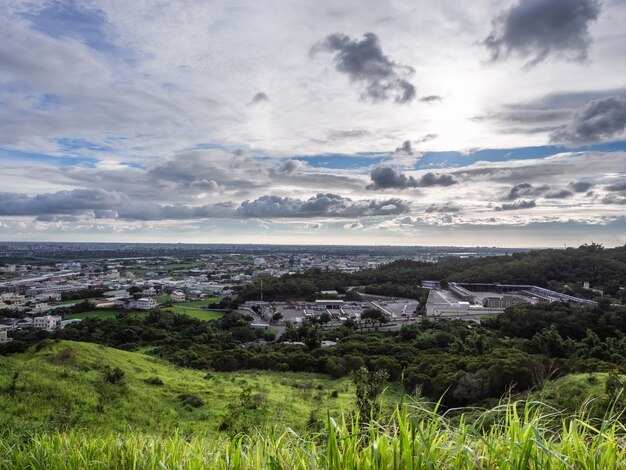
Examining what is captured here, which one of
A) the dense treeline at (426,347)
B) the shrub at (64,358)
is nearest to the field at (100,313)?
the dense treeline at (426,347)

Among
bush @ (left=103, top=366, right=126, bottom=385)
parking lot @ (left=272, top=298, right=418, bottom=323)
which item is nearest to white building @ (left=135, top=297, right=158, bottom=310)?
parking lot @ (left=272, top=298, right=418, bottom=323)

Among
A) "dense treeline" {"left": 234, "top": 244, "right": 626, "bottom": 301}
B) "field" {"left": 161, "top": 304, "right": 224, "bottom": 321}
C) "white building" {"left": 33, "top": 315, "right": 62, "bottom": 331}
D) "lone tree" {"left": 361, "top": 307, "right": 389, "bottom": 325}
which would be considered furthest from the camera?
"dense treeline" {"left": 234, "top": 244, "right": 626, "bottom": 301}

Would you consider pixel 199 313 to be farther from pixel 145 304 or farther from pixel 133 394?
pixel 133 394

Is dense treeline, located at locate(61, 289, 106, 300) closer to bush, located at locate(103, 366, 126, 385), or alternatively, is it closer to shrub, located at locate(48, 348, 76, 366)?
shrub, located at locate(48, 348, 76, 366)

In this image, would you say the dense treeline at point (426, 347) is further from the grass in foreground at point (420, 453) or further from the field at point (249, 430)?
the grass in foreground at point (420, 453)

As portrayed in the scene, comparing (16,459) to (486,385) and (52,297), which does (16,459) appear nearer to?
(486,385)
